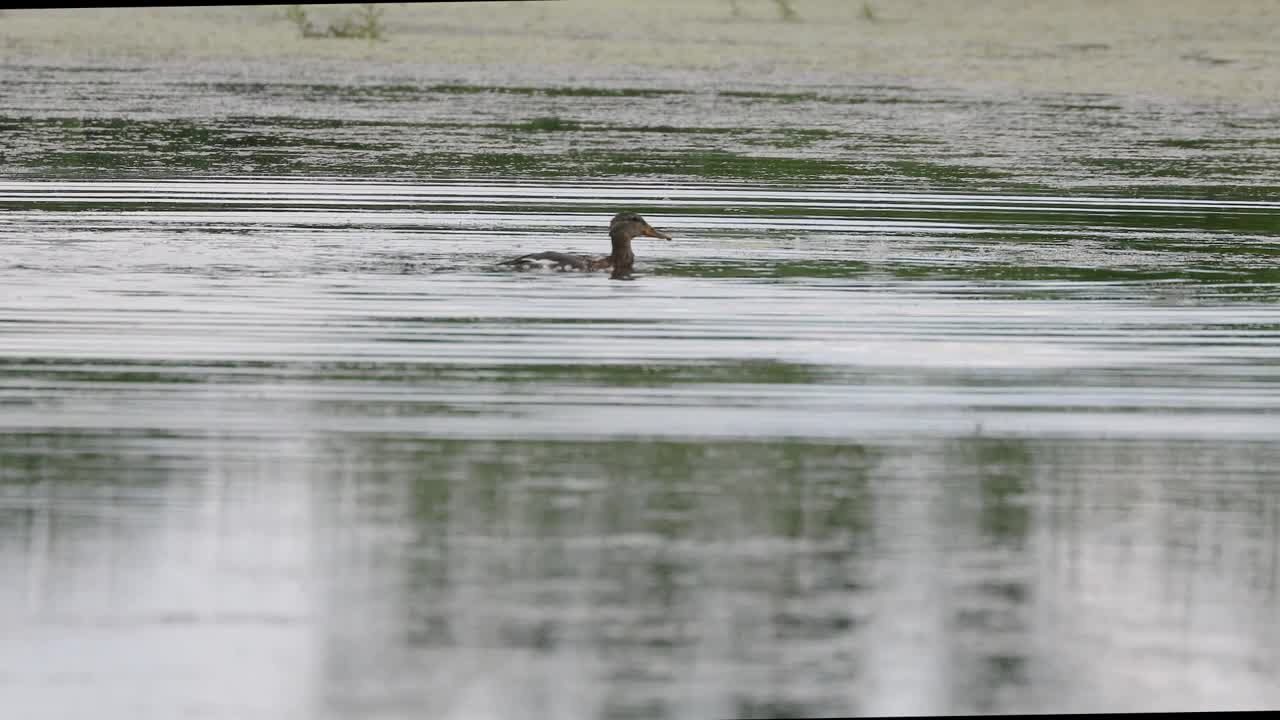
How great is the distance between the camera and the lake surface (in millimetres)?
5578

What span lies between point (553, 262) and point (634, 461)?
546 cm

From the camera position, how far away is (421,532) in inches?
267

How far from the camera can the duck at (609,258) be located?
1316cm

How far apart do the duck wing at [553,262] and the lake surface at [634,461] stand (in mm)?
98

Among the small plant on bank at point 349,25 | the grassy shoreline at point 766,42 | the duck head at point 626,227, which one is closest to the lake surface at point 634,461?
the duck head at point 626,227

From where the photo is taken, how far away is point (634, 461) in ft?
25.6

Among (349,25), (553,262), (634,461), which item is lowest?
(634,461)

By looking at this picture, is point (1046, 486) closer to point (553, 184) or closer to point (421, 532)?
point (421, 532)

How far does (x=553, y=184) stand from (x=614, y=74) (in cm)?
1707

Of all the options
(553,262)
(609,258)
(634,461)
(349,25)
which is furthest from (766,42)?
(634,461)

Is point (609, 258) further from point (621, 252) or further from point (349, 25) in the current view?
point (349, 25)

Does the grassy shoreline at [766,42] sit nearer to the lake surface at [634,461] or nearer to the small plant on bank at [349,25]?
the small plant on bank at [349,25]

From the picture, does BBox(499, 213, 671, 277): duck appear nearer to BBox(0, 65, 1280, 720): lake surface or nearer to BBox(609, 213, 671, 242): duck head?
BBox(609, 213, 671, 242): duck head

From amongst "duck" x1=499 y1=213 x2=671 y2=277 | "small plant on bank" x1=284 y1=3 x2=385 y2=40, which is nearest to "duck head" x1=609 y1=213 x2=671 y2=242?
"duck" x1=499 y1=213 x2=671 y2=277
